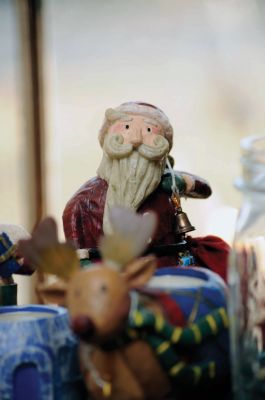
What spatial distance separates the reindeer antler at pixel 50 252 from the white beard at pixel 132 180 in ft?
1.39

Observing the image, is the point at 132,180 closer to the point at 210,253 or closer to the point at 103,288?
the point at 210,253

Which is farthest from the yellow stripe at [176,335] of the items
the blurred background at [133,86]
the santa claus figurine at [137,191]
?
the blurred background at [133,86]

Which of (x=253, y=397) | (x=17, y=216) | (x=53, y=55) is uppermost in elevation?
(x=53, y=55)

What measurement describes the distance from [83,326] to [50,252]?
84 mm

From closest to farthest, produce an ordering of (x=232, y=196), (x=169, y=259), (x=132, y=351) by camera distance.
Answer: (x=132, y=351) → (x=169, y=259) → (x=232, y=196)

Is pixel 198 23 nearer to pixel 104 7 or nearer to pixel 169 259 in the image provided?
pixel 104 7

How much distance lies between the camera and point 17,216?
178 cm

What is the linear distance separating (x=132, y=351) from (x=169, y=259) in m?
0.45

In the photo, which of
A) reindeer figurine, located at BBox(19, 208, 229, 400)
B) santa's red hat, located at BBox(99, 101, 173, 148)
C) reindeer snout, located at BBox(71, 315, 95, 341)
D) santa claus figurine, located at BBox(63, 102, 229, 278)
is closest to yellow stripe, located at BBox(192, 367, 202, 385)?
reindeer figurine, located at BBox(19, 208, 229, 400)

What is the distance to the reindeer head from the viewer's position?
550mm

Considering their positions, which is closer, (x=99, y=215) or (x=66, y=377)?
(x=66, y=377)

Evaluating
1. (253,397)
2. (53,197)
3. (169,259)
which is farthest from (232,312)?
(53,197)

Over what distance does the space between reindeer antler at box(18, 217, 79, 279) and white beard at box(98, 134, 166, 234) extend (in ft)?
1.39

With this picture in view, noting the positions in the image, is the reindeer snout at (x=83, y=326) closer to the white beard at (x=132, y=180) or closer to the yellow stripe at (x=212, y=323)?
the yellow stripe at (x=212, y=323)
